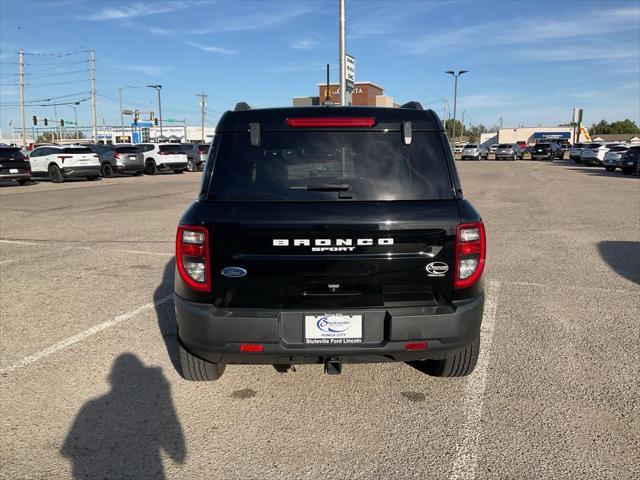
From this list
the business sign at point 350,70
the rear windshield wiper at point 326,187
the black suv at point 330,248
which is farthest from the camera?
the business sign at point 350,70

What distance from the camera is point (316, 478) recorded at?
8.91 feet

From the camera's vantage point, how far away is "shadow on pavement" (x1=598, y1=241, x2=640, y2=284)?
23.2 ft

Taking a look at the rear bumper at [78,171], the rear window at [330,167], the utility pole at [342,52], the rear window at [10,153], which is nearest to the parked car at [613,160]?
the utility pole at [342,52]

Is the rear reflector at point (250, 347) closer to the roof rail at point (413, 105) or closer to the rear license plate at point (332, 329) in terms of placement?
the rear license plate at point (332, 329)

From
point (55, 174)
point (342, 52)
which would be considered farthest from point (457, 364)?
point (55, 174)

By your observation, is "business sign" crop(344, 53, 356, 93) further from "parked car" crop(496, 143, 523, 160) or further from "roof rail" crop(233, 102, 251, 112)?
"parked car" crop(496, 143, 523, 160)

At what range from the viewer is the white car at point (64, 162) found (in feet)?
79.2

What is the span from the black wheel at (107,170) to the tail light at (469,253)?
93.0 ft

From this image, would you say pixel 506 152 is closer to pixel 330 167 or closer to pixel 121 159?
pixel 121 159

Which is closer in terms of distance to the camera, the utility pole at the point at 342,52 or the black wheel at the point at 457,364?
the black wheel at the point at 457,364

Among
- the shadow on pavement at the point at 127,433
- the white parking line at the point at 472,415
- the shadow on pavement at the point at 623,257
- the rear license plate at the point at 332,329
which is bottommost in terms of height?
the shadow on pavement at the point at 127,433

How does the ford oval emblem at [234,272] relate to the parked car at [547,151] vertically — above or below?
below

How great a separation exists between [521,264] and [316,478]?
5.74 m

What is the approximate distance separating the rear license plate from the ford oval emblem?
0.44 meters
